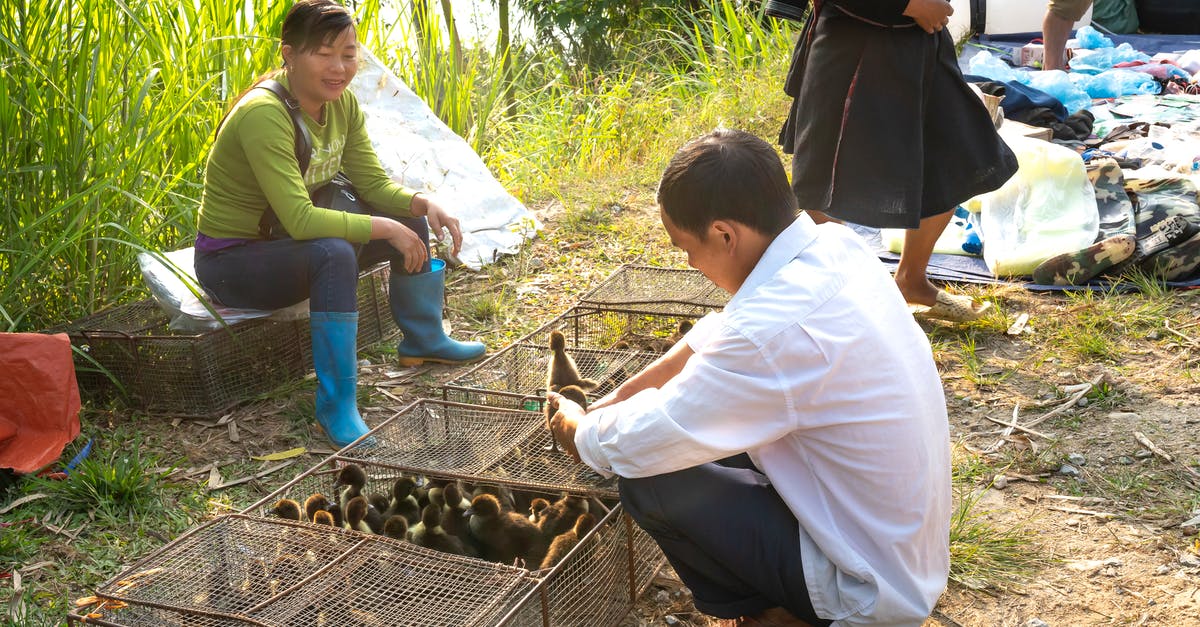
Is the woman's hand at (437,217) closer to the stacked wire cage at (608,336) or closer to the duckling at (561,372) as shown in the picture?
the stacked wire cage at (608,336)

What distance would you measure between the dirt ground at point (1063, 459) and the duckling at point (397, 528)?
0.68 m

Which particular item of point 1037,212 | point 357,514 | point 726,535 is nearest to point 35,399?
point 357,514

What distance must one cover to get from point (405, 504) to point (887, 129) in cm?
229

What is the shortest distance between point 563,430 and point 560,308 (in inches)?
108

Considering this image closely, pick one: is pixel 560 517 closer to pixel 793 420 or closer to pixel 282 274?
Result: pixel 793 420

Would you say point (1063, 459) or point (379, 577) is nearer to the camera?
point (379, 577)

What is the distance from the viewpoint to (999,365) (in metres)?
4.45

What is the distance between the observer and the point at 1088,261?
5.05 m

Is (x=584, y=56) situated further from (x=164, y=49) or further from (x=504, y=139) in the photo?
(x=164, y=49)

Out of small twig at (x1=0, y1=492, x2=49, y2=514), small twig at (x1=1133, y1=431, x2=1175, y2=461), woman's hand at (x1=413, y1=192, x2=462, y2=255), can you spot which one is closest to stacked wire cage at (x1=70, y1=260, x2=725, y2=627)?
small twig at (x1=0, y1=492, x2=49, y2=514)

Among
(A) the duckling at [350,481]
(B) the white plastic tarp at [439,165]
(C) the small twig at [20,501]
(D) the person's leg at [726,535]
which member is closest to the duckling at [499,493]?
(A) the duckling at [350,481]

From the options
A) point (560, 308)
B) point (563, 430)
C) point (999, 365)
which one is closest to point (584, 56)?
point (560, 308)

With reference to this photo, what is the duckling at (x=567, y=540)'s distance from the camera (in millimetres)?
2770

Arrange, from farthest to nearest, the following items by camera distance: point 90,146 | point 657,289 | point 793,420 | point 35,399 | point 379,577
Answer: point 657,289
point 90,146
point 35,399
point 379,577
point 793,420
